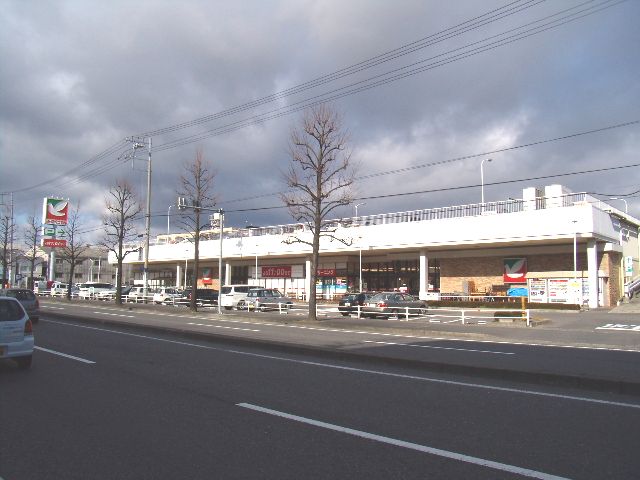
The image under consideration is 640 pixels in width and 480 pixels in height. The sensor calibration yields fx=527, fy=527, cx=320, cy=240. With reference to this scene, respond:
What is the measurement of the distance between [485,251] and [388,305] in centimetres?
1664

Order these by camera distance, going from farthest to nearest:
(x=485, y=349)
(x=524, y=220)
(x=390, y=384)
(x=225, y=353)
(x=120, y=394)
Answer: (x=524, y=220), (x=485, y=349), (x=225, y=353), (x=390, y=384), (x=120, y=394)

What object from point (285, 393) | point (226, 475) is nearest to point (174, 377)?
point (285, 393)

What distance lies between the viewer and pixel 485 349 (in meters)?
15.4

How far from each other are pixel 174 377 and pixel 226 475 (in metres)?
5.35

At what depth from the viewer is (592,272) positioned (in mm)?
36188

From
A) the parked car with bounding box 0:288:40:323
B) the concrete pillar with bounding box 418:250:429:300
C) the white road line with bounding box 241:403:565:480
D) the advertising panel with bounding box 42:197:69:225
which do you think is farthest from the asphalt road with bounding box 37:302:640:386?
the advertising panel with bounding box 42:197:69:225

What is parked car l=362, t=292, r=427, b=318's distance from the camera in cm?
2911

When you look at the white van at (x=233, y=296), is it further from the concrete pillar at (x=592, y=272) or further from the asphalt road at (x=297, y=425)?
the asphalt road at (x=297, y=425)

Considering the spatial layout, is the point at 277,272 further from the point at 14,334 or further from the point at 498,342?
the point at 14,334

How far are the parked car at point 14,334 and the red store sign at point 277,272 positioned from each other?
4733 centimetres

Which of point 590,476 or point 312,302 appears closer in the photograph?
point 590,476

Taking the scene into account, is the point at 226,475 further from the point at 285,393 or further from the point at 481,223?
the point at 481,223

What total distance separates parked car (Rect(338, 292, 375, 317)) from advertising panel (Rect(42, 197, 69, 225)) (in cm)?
3550

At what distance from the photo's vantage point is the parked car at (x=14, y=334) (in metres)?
10.1
